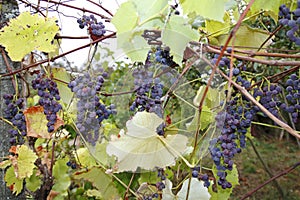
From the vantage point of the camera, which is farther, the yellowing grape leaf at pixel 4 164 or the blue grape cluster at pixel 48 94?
the yellowing grape leaf at pixel 4 164

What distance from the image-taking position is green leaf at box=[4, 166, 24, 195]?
1.12 metres

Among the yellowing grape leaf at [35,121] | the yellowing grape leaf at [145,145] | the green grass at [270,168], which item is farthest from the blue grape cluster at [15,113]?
the green grass at [270,168]

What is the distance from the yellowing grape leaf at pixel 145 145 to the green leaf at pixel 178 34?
14 cm

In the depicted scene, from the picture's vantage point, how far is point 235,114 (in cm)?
83

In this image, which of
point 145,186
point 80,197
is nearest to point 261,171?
point 80,197

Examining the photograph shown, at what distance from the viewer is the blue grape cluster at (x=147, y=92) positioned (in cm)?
70

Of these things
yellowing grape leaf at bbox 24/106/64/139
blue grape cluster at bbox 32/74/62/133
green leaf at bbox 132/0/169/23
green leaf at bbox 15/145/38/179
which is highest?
green leaf at bbox 132/0/169/23

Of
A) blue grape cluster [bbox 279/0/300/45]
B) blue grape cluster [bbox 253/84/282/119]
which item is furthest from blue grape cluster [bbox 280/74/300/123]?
blue grape cluster [bbox 279/0/300/45]

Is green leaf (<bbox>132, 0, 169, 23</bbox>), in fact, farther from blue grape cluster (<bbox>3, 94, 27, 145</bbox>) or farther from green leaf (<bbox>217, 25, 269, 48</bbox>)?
blue grape cluster (<bbox>3, 94, 27, 145</bbox>)

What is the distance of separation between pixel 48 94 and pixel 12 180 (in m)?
0.33

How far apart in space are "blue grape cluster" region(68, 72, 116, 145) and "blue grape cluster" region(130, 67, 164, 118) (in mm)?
55

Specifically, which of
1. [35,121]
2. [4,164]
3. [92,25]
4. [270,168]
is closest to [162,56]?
[92,25]

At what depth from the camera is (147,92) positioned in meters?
0.74

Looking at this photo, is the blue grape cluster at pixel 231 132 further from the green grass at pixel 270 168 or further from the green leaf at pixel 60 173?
the green grass at pixel 270 168
